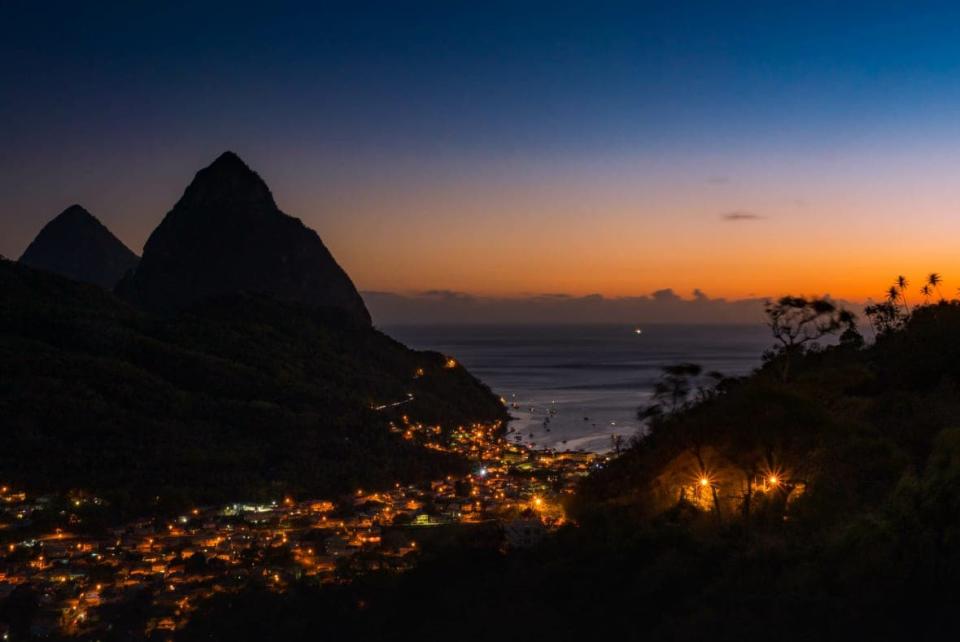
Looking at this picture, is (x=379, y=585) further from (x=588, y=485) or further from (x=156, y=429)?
(x=156, y=429)

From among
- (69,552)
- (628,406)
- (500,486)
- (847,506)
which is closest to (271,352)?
(500,486)

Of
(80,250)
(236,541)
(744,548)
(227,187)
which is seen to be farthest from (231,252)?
(80,250)

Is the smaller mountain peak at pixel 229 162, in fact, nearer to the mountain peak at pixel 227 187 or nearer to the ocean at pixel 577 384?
the mountain peak at pixel 227 187

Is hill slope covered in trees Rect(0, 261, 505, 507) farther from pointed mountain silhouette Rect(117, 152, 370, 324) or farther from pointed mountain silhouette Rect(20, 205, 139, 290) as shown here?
pointed mountain silhouette Rect(20, 205, 139, 290)

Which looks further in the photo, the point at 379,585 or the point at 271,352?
the point at 271,352

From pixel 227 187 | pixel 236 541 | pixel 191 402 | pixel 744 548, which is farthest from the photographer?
pixel 227 187

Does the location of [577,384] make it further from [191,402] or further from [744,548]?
[744,548]

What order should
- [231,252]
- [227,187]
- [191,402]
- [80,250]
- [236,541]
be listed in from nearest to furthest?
[236,541], [191,402], [231,252], [227,187], [80,250]
